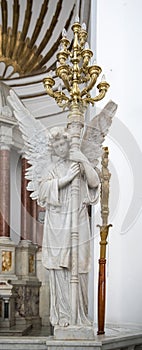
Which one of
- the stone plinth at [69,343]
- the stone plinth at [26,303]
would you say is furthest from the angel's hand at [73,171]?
the stone plinth at [26,303]

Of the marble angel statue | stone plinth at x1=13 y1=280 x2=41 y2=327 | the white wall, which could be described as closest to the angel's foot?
the marble angel statue

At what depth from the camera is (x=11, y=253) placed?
10.7 metres

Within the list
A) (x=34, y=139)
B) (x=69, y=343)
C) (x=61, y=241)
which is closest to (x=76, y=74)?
(x=34, y=139)

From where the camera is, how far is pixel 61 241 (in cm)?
516

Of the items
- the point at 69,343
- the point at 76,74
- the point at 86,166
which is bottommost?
the point at 69,343

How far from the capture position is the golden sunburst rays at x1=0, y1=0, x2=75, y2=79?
10.8 m

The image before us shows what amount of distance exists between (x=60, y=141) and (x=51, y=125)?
13.0 feet

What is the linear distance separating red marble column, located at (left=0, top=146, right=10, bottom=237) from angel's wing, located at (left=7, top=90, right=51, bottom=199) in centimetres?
518

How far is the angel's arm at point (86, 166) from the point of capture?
5.14 metres

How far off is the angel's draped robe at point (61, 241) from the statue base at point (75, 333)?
0.41ft

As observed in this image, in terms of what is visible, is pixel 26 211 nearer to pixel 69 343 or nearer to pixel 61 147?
pixel 61 147

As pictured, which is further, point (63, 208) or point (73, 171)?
point (63, 208)

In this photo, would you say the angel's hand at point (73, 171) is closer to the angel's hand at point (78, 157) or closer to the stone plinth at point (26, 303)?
the angel's hand at point (78, 157)

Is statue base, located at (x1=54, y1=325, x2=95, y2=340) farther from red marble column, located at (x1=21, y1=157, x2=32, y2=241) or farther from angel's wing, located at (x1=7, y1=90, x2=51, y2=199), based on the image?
red marble column, located at (x1=21, y1=157, x2=32, y2=241)
